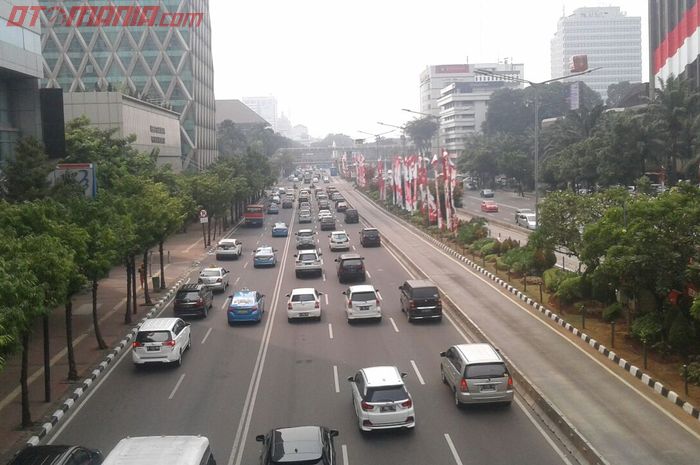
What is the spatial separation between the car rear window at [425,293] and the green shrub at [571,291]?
4.90 m

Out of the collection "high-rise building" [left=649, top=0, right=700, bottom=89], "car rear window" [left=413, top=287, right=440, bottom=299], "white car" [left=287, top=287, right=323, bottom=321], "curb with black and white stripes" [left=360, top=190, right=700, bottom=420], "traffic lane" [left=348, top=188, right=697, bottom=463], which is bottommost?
"traffic lane" [left=348, top=188, right=697, bottom=463]

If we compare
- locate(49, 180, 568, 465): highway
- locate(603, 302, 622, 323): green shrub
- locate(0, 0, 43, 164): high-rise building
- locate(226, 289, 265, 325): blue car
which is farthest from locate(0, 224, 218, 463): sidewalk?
locate(603, 302, 622, 323): green shrub

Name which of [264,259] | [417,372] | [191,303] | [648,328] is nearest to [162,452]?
[417,372]

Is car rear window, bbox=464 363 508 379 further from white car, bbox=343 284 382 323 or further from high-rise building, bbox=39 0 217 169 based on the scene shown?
high-rise building, bbox=39 0 217 169

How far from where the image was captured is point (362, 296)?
3012 cm

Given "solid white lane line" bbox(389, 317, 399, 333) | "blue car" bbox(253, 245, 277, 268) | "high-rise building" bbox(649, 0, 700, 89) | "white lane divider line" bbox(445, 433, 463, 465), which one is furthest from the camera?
"high-rise building" bbox(649, 0, 700, 89)

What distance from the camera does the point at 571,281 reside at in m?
30.0

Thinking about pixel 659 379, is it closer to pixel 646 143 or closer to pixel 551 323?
pixel 551 323

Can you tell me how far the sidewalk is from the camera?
19.3m

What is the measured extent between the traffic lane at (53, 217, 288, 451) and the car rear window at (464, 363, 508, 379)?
6.01 m

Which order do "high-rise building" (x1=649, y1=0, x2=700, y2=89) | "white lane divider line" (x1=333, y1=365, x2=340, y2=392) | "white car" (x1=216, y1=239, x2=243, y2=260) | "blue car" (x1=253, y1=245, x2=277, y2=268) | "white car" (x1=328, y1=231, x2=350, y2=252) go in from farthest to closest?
"high-rise building" (x1=649, y1=0, x2=700, y2=89) → "white car" (x1=328, y1=231, x2=350, y2=252) → "white car" (x1=216, y1=239, x2=243, y2=260) → "blue car" (x1=253, y1=245, x2=277, y2=268) → "white lane divider line" (x1=333, y1=365, x2=340, y2=392)

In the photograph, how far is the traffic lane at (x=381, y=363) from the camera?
1625cm

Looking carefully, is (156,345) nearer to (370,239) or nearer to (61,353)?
(61,353)

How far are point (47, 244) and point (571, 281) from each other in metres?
19.9
